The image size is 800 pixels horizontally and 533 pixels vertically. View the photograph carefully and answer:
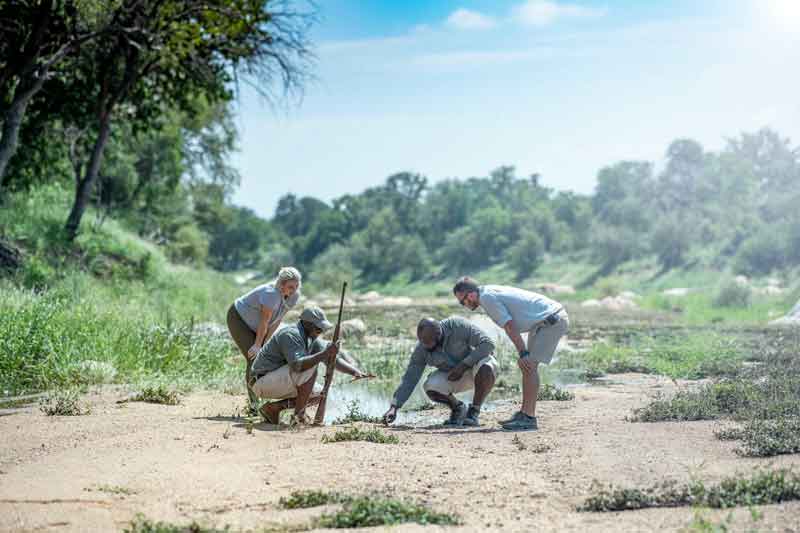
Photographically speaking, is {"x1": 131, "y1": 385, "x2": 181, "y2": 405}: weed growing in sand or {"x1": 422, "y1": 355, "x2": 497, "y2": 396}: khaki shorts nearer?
{"x1": 422, "y1": 355, "x2": 497, "y2": 396}: khaki shorts

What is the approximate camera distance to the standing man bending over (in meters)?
8.13

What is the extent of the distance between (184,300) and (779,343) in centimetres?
1214

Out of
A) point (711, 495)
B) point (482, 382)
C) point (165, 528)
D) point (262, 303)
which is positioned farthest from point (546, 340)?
point (165, 528)

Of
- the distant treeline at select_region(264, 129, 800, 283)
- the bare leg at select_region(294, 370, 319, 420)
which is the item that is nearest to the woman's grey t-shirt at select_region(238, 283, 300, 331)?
the bare leg at select_region(294, 370, 319, 420)

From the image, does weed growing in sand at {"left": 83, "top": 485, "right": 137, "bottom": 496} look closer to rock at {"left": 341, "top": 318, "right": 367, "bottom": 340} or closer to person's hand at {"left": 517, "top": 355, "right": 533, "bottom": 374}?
person's hand at {"left": 517, "top": 355, "right": 533, "bottom": 374}

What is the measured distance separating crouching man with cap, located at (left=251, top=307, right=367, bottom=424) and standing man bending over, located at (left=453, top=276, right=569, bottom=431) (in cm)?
134

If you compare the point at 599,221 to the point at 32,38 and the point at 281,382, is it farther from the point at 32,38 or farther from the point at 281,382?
the point at 281,382

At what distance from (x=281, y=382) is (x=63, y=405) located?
2172 millimetres

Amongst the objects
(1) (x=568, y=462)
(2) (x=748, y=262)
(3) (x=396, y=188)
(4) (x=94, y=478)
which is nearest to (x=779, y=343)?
(1) (x=568, y=462)

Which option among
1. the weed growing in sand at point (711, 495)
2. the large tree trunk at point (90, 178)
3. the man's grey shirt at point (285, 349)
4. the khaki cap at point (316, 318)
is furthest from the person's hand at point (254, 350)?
the large tree trunk at point (90, 178)

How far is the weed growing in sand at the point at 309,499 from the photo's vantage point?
5312mm

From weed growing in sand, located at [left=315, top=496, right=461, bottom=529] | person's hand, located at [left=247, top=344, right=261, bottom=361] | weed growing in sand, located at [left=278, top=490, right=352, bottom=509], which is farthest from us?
person's hand, located at [left=247, top=344, right=261, bottom=361]

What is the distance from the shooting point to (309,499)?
5352 mm

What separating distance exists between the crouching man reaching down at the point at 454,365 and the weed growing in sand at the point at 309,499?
3.11 meters
